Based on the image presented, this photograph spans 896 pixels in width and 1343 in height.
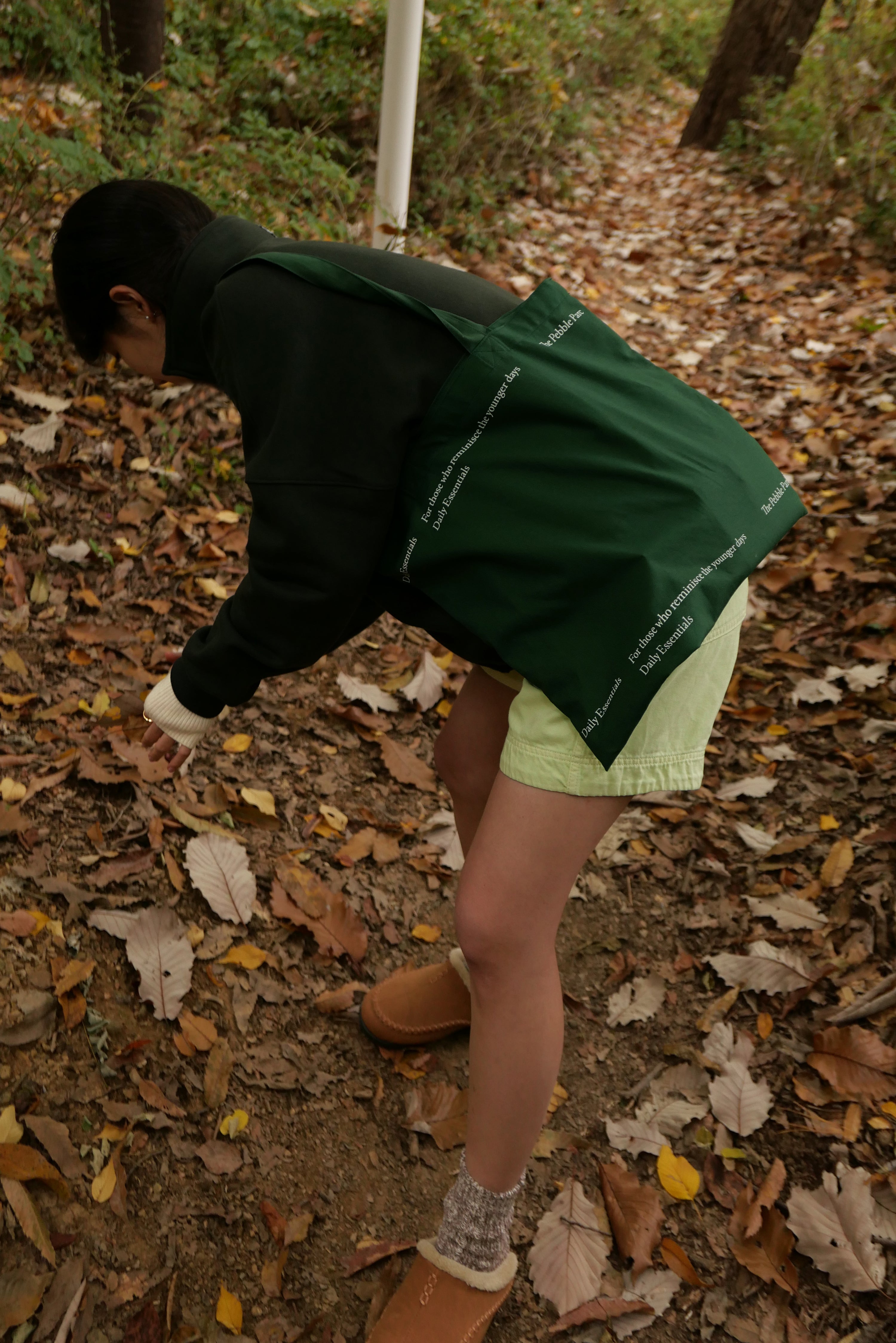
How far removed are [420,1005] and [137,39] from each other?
14.3 feet

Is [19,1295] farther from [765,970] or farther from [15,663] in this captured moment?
[765,970]

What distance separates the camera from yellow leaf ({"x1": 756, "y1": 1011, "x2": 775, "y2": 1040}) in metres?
2.21

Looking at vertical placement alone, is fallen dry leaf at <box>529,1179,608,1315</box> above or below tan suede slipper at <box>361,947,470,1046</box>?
below

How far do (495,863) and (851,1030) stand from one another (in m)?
1.28

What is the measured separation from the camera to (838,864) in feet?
8.27

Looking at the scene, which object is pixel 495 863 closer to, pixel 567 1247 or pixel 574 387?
pixel 574 387

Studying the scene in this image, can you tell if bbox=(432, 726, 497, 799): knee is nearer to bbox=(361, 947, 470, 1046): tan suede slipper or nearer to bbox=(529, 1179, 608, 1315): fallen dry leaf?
bbox=(361, 947, 470, 1046): tan suede slipper

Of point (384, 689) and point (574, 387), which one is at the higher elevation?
point (574, 387)

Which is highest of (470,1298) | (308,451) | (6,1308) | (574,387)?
(574,387)

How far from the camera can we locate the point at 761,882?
2.56 metres

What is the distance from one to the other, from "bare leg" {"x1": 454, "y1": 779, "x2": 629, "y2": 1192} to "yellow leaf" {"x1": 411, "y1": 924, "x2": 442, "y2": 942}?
35.5 inches

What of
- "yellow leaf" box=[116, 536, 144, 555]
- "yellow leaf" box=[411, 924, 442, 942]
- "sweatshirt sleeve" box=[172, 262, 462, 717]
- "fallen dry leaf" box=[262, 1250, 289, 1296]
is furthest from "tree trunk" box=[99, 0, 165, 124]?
"fallen dry leaf" box=[262, 1250, 289, 1296]

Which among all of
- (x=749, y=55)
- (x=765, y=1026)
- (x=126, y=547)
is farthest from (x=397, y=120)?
(x=749, y=55)

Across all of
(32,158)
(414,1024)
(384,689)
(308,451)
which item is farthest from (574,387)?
(32,158)
